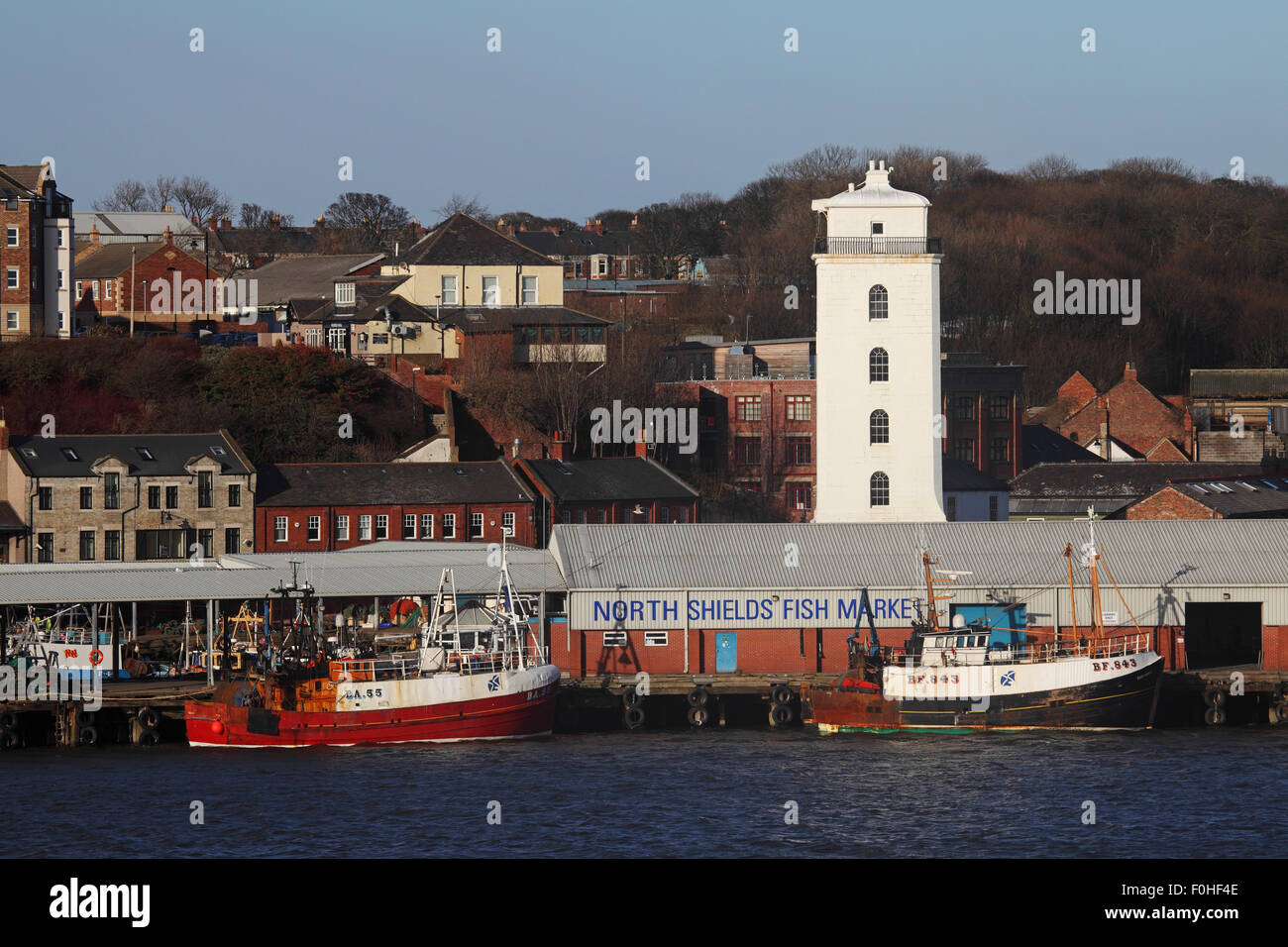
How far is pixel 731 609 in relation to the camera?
5722cm

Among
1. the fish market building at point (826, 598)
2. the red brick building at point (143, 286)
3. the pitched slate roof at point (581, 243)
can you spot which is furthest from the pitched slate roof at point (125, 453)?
the pitched slate roof at point (581, 243)

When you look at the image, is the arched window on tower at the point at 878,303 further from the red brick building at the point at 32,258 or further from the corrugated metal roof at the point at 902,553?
the red brick building at the point at 32,258

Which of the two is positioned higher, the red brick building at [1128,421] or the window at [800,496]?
the red brick building at [1128,421]

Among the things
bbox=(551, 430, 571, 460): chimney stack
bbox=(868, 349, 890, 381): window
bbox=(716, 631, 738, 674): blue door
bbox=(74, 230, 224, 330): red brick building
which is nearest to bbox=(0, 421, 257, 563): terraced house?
bbox=(551, 430, 571, 460): chimney stack

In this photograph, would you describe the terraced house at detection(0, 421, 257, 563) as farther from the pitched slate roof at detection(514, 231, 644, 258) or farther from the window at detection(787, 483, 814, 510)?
the pitched slate roof at detection(514, 231, 644, 258)

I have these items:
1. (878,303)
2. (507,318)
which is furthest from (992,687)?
(507,318)

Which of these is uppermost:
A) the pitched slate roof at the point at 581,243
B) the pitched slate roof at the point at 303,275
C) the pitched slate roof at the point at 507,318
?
the pitched slate roof at the point at 581,243

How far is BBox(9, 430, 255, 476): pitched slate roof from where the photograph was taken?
2862 inches

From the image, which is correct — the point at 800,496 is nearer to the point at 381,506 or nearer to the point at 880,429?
the point at 381,506

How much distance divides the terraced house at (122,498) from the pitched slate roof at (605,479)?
1281 cm

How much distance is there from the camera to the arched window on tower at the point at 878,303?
67312 millimetres

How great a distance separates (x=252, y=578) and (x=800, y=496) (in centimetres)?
4027

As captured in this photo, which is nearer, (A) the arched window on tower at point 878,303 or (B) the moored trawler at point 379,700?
(B) the moored trawler at point 379,700
